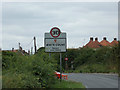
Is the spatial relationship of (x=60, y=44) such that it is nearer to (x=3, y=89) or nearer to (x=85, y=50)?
(x=3, y=89)

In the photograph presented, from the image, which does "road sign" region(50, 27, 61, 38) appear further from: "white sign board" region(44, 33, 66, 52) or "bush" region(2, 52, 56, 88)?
"bush" region(2, 52, 56, 88)

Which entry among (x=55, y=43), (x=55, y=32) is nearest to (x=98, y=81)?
(x=55, y=43)

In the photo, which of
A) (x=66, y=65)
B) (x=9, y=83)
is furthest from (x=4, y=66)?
(x=66, y=65)

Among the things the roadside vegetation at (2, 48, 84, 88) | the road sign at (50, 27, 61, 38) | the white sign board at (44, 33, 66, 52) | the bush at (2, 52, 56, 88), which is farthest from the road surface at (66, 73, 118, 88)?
the bush at (2, 52, 56, 88)

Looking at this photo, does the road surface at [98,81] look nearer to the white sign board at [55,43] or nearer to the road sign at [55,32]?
the white sign board at [55,43]

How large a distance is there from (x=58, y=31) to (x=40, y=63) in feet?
12.4

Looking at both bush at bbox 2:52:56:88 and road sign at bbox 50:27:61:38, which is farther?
road sign at bbox 50:27:61:38

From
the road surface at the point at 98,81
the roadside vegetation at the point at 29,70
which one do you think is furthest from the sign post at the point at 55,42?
the road surface at the point at 98,81

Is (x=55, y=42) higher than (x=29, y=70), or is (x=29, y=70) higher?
(x=55, y=42)

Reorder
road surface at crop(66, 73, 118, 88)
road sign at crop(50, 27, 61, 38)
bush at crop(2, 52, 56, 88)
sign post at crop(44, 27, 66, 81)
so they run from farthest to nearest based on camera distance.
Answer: road surface at crop(66, 73, 118, 88), sign post at crop(44, 27, 66, 81), road sign at crop(50, 27, 61, 38), bush at crop(2, 52, 56, 88)

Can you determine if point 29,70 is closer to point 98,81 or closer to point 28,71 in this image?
point 28,71

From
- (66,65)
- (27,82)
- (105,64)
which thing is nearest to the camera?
(27,82)

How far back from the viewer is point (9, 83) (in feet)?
37.5

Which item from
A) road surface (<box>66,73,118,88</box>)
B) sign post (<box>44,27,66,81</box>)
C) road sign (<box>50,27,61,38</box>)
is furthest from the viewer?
road surface (<box>66,73,118,88</box>)
